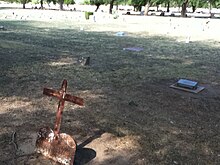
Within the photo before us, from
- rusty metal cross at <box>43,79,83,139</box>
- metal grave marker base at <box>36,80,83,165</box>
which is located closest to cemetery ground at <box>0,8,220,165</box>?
metal grave marker base at <box>36,80,83,165</box>

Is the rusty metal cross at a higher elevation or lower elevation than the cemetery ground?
higher

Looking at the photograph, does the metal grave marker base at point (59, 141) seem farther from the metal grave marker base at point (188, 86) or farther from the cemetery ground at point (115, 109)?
the metal grave marker base at point (188, 86)

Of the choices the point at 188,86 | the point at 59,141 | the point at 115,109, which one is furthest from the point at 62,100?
the point at 188,86

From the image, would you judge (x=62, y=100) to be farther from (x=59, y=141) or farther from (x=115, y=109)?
(x=115, y=109)

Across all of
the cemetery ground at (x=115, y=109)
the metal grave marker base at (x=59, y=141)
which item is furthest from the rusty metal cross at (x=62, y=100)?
the cemetery ground at (x=115, y=109)

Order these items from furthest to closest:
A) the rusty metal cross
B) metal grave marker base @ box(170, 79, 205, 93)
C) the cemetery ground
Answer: metal grave marker base @ box(170, 79, 205, 93), the cemetery ground, the rusty metal cross

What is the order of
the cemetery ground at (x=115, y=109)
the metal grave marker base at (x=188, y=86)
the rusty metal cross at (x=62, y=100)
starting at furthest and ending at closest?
the metal grave marker base at (x=188, y=86), the cemetery ground at (x=115, y=109), the rusty metal cross at (x=62, y=100)

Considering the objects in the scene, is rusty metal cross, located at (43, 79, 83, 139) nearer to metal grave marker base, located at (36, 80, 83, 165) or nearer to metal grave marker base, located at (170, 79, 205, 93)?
metal grave marker base, located at (36, 80, 83, 165)

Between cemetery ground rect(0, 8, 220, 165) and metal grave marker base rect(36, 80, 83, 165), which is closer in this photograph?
metal grave marker base rect(36, 80, 83, 165)

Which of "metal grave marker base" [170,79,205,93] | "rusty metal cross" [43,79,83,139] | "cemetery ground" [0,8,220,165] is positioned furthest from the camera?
"metal grave marker base" [170,79,205,93]

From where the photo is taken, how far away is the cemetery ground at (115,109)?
4.50 meters

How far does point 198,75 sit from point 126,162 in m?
6.15

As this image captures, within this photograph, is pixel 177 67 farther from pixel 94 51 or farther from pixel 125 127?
pixel 125 127

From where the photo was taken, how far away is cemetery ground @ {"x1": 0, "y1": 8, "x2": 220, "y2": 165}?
14.8 ft
